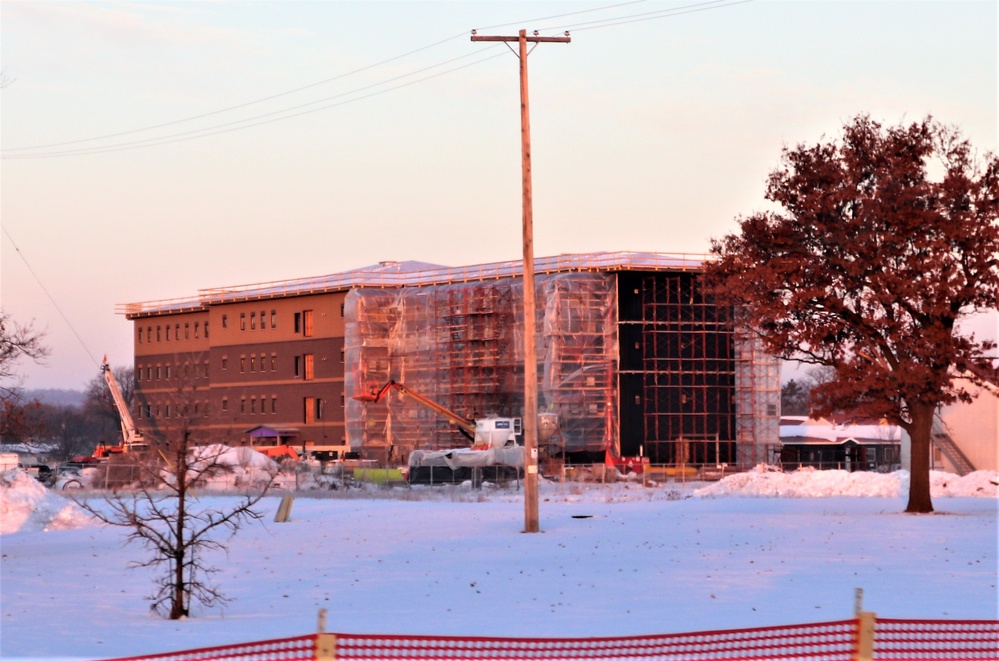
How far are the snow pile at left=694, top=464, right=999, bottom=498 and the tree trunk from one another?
13.2m

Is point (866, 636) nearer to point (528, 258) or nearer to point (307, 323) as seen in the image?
point (528, 258)

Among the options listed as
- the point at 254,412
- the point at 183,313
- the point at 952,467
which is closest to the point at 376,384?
the point at 254,412

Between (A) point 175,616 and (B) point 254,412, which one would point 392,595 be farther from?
(B) point 254,412

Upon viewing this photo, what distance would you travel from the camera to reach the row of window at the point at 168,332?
385 feet

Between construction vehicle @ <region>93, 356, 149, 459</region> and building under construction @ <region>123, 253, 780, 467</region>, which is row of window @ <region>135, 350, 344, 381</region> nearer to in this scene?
building under construction @ <region>123, 253, 780, 467</region>

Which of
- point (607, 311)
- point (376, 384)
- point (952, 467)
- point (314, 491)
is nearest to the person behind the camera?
point (314, 491)

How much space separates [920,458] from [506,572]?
1928cm

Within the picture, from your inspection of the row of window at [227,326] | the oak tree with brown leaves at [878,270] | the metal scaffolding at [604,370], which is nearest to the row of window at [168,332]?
the row of window at [227,326]

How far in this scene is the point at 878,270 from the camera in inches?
1554

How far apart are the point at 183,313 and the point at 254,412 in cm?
1465

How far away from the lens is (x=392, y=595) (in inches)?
886

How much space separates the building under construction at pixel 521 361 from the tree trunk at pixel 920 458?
41.8 m

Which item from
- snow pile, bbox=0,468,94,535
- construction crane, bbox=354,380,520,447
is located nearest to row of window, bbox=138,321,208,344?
construction crane, bbox=354,380,520,447

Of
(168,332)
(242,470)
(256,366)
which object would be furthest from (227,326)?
(242,470)
